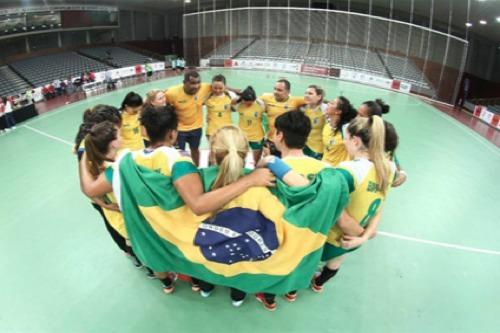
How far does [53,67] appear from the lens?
18672 mm

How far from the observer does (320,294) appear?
11.3 feet

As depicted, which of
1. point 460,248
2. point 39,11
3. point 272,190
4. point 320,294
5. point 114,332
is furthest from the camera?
point 39,11

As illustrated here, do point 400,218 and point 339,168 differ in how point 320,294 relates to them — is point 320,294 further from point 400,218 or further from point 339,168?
point 400,218

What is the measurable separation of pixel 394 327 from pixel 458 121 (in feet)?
35.1

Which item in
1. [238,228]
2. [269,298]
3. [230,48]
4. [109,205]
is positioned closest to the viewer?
[238,228]

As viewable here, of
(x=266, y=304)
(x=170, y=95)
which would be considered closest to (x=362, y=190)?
(x=266, y=304)

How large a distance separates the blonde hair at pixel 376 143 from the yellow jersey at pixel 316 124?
2.07 metres

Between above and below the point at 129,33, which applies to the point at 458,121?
below

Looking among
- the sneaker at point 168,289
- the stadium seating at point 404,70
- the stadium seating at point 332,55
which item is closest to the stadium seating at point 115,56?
the stadium seating at point 332,55

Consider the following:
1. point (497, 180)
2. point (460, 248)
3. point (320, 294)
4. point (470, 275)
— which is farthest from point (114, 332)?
point (497, 180)

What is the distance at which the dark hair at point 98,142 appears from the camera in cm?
264

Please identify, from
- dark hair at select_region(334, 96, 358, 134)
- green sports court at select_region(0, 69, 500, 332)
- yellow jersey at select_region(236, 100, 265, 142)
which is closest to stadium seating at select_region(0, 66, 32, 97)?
green sports court at select_region(0, 69, 500, 332)

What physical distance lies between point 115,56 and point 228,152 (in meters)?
24.5

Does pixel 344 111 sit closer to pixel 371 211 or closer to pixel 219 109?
pixel 371 211
